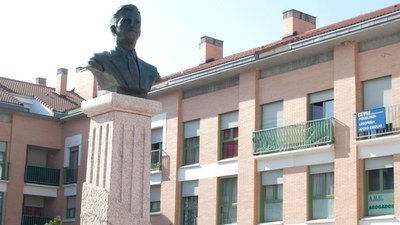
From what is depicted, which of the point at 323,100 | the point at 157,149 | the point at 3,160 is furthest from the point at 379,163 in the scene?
the point at 3,160

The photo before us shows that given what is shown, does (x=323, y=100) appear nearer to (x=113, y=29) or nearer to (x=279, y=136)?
(x=279, y=136)

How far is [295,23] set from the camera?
33.9 meters

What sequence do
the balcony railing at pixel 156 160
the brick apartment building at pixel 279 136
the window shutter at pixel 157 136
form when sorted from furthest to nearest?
1. the window shutter at pixel 157 136
2. the balcony railing at pixel 156 160
3. the brick apartment building at pixel 279 136

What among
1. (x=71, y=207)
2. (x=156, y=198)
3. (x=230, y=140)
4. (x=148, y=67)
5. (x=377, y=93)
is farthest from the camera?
(x=71, y=207)

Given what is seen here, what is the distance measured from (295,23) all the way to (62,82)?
18497 millimetres

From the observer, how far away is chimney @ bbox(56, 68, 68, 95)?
154ft

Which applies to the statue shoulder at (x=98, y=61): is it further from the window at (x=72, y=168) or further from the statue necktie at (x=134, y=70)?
the window at (x=72, y=168)

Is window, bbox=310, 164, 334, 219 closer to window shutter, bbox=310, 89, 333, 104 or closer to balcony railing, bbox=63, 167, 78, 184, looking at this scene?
window shutter, bbox=310, 89, 333, 104

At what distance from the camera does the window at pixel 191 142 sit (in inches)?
1309

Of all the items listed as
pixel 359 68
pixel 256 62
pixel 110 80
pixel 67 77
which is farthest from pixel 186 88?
pixel 110 80

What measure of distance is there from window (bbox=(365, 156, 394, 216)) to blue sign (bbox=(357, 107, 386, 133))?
1079 millimetres

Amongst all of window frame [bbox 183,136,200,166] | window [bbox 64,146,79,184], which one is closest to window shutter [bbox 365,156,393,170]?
window frame [bbox 183,136,200,166]

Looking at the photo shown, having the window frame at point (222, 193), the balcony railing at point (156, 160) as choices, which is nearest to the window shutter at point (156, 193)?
the balcony railing at point (156, 160)

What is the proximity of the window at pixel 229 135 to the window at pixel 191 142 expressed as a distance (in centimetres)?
161
